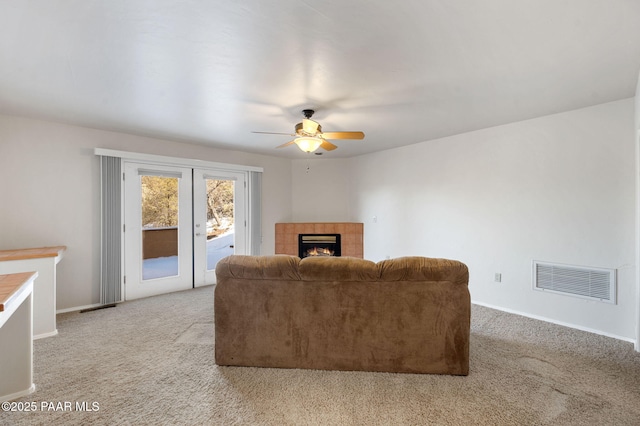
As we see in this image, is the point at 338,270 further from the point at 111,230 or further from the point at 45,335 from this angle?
the point at 111,230

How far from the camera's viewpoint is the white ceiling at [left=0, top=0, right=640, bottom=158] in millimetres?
1568

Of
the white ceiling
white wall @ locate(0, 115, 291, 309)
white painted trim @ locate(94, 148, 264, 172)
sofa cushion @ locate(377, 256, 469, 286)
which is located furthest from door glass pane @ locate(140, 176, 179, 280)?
sofa cushion @ locate(377, 256, 469, 286)

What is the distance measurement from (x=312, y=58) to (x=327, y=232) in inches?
154

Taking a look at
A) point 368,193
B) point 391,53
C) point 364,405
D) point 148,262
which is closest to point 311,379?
point 364,405

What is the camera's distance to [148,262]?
4.34 meters

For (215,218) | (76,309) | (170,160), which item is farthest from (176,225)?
(76,309)

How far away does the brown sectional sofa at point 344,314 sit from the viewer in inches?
84.1

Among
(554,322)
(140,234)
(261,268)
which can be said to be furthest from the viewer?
(140,234)

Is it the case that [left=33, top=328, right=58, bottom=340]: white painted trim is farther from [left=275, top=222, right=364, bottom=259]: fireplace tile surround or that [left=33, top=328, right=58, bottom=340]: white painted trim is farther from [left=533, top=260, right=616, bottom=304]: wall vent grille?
[left=533, top=260, right=616, bottom=304]: wall vent grille

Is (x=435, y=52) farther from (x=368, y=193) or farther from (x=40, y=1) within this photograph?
(x=368, y=193)

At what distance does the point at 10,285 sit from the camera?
1701mm

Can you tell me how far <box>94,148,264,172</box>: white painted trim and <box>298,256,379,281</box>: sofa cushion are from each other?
3.32 m

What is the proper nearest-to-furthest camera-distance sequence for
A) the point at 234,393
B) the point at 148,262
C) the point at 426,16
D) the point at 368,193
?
the point at 426,16, the point at 234,393, the point at 148,262, the point at 368,193

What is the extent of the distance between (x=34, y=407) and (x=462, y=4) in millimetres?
3632
